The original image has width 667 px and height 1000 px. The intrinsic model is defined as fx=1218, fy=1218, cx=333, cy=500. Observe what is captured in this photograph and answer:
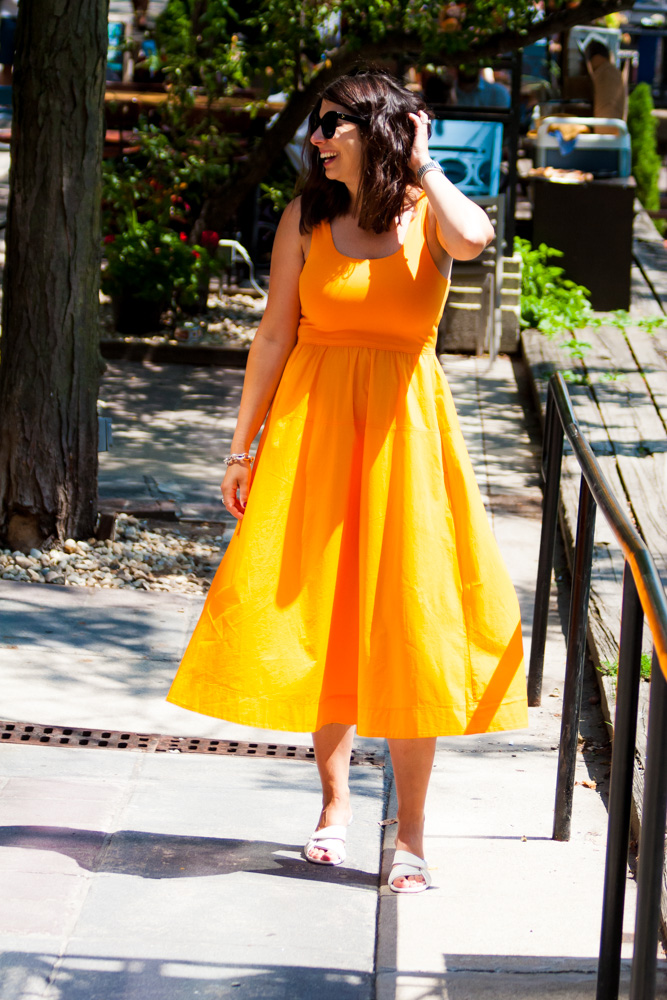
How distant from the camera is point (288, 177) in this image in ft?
37.2

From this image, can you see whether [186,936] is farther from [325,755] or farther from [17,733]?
[17,733]

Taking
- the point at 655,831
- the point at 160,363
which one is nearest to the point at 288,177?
the point at 160,363

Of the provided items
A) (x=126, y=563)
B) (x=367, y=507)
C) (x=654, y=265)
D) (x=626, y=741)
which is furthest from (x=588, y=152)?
(x=626, y=741)

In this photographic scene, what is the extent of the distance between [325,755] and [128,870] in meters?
0.52

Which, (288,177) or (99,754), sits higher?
(288,177)

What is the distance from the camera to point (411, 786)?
2748 millimetres

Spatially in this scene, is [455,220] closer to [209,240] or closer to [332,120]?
[332,120]

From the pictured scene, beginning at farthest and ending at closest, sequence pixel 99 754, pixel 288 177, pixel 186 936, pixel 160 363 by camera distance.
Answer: pixel 288 177, pixel 160 363, pixel 99 754, pixel 186 936

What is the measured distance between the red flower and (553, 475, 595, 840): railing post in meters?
7.58

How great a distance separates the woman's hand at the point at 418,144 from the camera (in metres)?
2.64

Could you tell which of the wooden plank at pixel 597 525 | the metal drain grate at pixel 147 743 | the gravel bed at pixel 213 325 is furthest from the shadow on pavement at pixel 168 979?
the gravel bed at pixel 213 325

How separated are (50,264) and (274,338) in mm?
2568

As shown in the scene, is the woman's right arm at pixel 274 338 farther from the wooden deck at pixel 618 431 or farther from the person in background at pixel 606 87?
the person in background at pixel 606 87

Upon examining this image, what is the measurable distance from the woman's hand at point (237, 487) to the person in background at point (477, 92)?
9.89 meters
